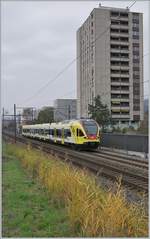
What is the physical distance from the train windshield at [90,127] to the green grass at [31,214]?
20910 mm

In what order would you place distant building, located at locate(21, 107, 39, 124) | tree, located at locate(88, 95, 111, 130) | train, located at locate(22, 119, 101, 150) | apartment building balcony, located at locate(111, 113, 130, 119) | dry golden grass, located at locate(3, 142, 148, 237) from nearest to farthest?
dry golden grass, located at locate(3, 142, 148, 237)
train, located at locate(22, 119, 101, 150)
tree, located at locate(88, 95, 111, 130)
distant building, located at locate(21, 107, 39, 124)
apartment building balcony, located at locate(111, 113, 130, 119)

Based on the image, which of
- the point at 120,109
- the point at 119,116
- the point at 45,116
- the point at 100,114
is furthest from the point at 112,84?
the point at 100,114

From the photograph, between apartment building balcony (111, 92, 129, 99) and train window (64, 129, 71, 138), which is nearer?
train window (64, 129, 71, 138)

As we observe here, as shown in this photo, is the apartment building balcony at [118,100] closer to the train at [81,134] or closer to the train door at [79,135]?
the train at [81,134]

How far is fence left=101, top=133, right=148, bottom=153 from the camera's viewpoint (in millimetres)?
26178

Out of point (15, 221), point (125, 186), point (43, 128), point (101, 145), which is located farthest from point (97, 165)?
point (43, 128)

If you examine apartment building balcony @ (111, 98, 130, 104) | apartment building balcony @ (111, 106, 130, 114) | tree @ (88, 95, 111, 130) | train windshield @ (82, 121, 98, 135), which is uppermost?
apartment building balcony @ (111, 98, 130, 104)

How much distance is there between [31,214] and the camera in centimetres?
809

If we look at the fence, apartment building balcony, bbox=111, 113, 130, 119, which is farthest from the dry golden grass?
apartment building balcony, bbox=111, 113, 130, 119

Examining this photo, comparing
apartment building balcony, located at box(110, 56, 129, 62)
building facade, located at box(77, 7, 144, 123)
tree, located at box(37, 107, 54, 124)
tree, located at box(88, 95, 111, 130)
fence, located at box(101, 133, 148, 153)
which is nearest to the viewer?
fence, located at box(101, 133, 148, 153)

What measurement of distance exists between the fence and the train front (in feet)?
4.81

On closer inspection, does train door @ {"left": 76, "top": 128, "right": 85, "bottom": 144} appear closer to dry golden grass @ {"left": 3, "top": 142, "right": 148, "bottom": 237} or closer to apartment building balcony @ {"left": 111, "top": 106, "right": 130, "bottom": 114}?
dry golden grass @ {"left": 3, "top": 142, "right": 148, "bottom": 237}

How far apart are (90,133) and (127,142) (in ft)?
12.9

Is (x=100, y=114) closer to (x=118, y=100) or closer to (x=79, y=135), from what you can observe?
(x=79, y=135)
